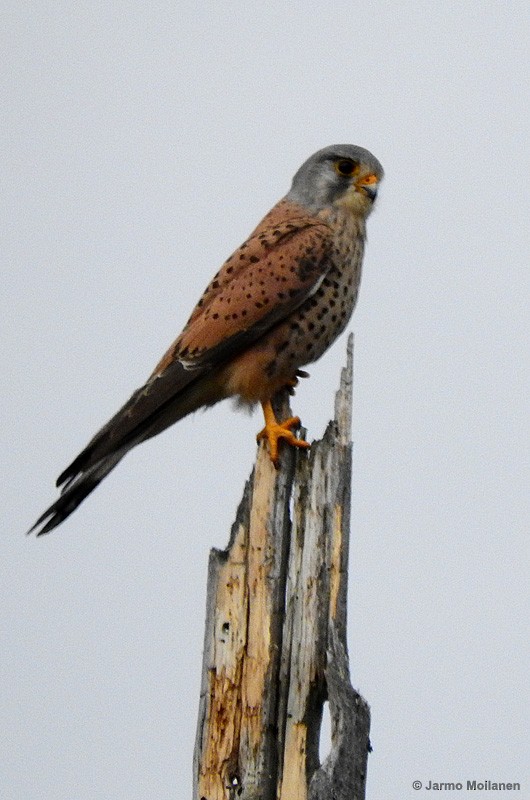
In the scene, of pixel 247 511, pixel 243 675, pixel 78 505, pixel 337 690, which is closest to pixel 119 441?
pixel 78 505

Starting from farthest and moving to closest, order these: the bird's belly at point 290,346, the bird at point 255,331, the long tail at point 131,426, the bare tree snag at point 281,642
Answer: the bird's belly at point 290,346, the bird at point 255,331, the long tail at point 131,426, the bare tree snag at point 281,642

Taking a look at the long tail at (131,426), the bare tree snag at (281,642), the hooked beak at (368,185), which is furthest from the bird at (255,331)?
the bare tree snag at (281,642)

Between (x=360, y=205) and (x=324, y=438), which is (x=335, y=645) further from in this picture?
(x=360, y=205)

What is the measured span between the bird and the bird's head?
0.35ft

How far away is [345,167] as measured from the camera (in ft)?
22.9

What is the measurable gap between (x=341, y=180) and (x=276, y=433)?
1936 mm

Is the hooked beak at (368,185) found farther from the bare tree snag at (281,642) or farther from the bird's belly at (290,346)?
the bare tree snag at (281,642)

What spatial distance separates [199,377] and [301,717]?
2.01 m

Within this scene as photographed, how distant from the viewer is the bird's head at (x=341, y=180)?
6.89 metres

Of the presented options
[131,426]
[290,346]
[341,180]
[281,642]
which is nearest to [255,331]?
[290,346]

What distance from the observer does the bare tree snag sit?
15.5ft

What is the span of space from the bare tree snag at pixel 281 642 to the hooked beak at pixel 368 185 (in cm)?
197

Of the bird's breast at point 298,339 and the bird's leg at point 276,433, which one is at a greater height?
the bird's breast at point 298,339

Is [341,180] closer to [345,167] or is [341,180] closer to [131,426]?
[345,167]
